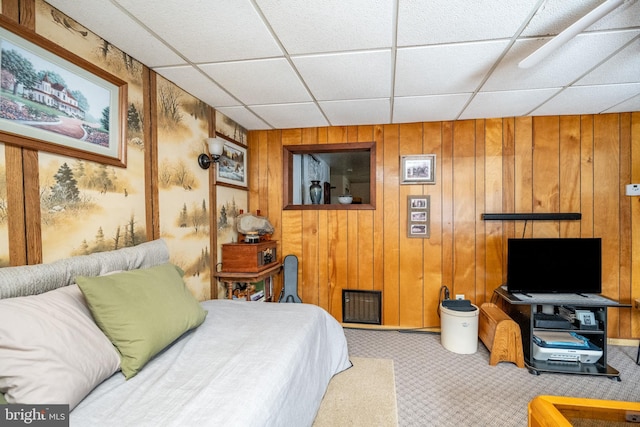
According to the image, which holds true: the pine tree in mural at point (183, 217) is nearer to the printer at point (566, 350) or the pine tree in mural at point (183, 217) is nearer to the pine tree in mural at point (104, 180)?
the pine tree in mural at point (104, 180)

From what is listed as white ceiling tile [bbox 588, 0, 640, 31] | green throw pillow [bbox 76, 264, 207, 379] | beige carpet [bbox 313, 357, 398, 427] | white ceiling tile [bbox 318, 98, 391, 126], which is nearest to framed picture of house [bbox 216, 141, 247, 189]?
white ceiling tile [bbox 318, 98, 391, 126]

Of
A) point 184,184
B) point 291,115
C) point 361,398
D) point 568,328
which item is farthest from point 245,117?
point 568,328

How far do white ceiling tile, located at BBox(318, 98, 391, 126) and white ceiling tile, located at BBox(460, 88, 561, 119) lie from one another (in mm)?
795

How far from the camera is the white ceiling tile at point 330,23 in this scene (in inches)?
54.2

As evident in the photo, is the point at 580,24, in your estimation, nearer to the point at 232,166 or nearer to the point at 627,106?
the point at 627,106

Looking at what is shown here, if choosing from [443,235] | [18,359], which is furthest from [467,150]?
[18,359]

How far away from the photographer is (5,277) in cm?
106

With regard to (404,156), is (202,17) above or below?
above

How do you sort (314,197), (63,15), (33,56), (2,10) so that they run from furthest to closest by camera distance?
(314,197)
(63,15)
(33,56)
(2,10)

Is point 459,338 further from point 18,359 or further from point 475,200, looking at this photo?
point 18,359

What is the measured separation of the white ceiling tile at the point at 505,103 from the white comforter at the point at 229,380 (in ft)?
7.74

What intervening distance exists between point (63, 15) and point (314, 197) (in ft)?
8.51

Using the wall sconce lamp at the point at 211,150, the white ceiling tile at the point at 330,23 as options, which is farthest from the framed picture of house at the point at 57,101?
the white ceiling tile at the point at 330,23

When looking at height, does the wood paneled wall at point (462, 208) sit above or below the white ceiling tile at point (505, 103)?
below
